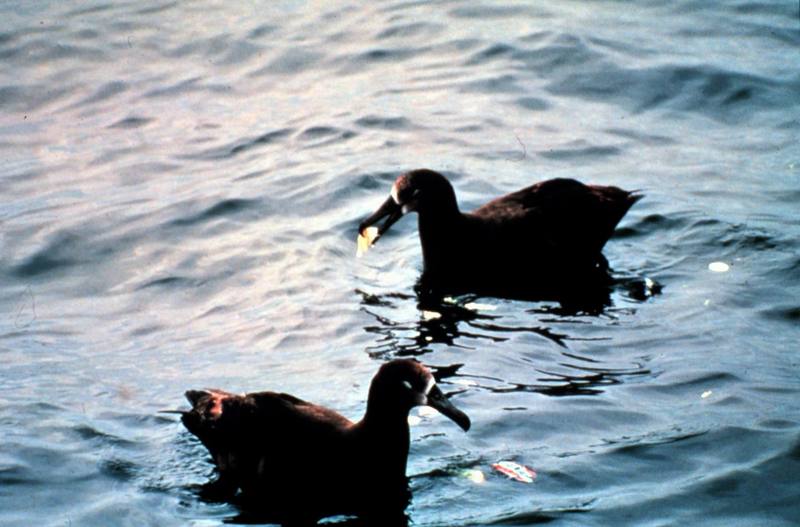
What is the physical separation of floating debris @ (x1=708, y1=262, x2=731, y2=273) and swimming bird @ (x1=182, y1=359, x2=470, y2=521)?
4043mm

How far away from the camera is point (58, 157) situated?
14844 mm

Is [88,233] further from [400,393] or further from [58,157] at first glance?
[400,393]

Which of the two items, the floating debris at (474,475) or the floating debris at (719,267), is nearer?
the floating debris at (474,475)

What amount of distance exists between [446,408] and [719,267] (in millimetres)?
4200

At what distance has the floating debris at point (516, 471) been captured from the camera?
822cm

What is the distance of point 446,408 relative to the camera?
8148 millimetres

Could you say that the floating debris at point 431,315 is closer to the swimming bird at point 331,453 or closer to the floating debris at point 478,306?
the floating debris at point 478,306

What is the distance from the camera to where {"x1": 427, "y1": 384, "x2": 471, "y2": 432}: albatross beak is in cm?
807

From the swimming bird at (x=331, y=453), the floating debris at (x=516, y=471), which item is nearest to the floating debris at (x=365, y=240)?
the swimming bird at (x=331, y=453)

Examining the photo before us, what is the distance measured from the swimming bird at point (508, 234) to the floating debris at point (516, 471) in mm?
3336

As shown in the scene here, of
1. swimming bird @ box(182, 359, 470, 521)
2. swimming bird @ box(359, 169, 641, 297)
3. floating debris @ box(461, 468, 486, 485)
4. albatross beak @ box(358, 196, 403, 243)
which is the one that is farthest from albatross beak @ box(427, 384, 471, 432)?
albatross beak @ box(358, 196, 403, 243)

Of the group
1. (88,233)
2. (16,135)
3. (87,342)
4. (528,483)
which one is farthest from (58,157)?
(528,483)

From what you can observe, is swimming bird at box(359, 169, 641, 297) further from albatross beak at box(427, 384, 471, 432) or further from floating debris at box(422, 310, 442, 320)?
albatross beak at box(427, 384, 471, 432)

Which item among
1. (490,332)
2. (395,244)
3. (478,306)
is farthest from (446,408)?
(395,244)
